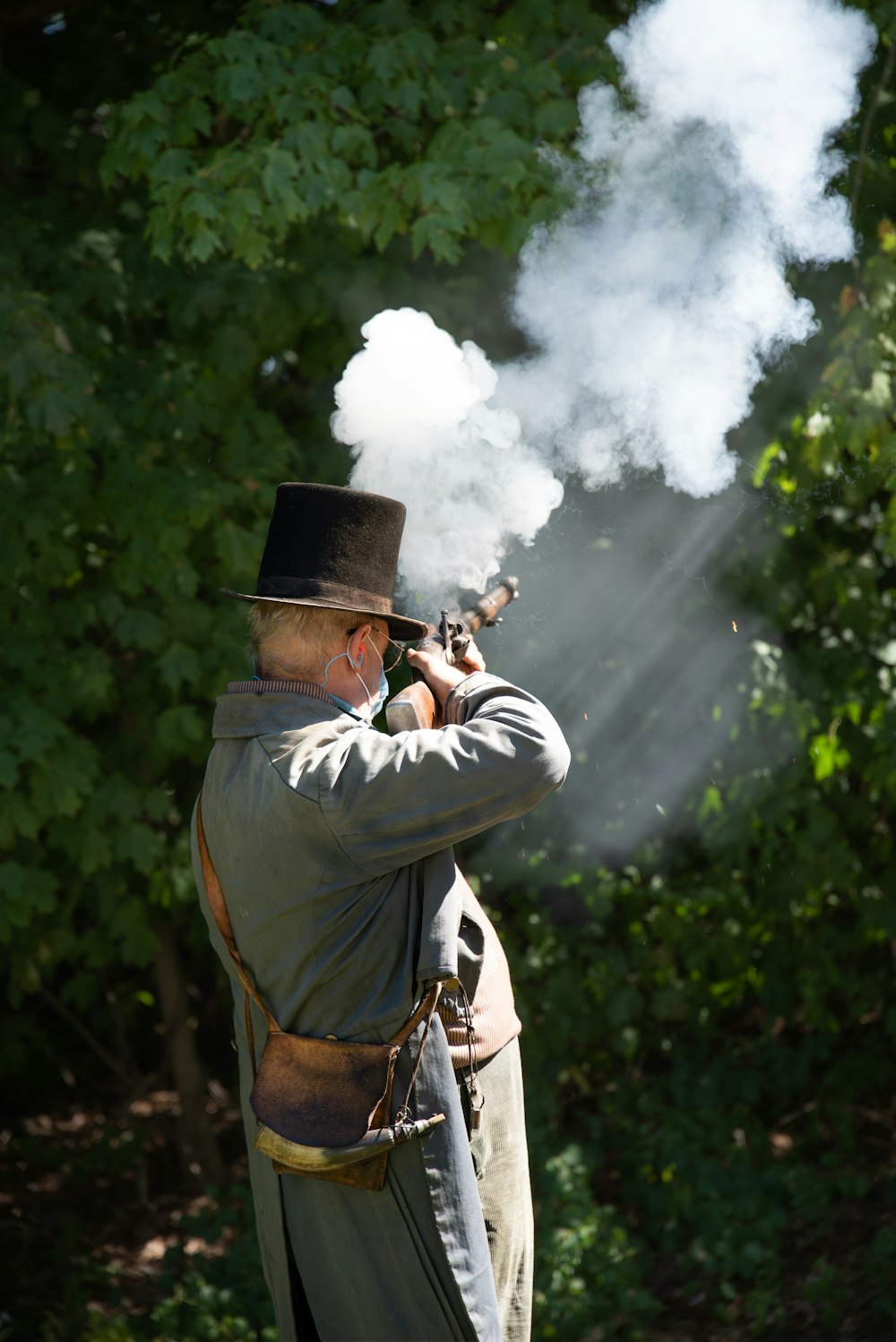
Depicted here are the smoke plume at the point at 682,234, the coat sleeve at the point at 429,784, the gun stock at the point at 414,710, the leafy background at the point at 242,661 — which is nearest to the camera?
the coat sleeve at the point at 429,784

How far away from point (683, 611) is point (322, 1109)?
3.04 meters

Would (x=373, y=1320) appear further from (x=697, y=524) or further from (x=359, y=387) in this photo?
(x=697, y=524)

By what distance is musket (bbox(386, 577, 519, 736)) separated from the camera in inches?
90.5

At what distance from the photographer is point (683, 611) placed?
4781mm

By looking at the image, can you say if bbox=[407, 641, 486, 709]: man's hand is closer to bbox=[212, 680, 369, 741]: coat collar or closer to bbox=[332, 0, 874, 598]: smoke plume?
bbox=[212, 680, 369, 741]: coat collar

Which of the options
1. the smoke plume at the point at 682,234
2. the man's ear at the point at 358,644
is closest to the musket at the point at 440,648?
the man's ear at the point at 358,644

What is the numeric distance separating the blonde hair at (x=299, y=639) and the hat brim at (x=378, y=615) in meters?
0.02

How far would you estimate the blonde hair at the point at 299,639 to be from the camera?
2.25 meters

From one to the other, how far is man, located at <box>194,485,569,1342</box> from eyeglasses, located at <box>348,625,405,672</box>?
1 cm

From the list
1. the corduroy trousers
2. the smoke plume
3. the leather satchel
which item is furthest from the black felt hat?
the smoke plume

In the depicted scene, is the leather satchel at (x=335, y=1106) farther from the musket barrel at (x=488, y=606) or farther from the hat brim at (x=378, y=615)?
the musket barrel at (x=488, y=606)

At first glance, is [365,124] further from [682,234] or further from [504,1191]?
[504,1191]

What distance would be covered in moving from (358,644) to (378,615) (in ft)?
0.22

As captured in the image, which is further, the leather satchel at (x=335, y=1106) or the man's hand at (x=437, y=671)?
the man's hand at (x=437, y=671)
